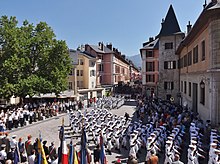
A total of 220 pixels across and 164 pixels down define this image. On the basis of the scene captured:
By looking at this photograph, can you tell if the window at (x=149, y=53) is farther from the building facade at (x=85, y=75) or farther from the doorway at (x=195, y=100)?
the doorway at (x=195, y=100)

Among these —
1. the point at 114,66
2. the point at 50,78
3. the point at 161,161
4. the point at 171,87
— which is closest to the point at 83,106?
the point at 50,78

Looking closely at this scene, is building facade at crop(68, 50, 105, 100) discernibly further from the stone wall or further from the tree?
the tree

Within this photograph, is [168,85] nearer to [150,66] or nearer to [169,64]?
[169,64]

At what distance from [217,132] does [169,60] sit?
27325 millimetres

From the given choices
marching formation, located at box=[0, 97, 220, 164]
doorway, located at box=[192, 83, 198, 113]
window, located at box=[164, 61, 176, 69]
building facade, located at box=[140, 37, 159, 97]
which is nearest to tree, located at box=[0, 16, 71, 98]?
marching formation, located at box=[0, 97, 220, 164]

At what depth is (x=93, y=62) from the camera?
5412 cm

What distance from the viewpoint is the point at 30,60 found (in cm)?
3091

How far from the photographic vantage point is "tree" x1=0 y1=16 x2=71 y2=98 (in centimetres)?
2739

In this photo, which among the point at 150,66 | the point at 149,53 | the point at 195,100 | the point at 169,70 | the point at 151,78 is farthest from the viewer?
the point at 150,66

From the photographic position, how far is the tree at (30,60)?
2739cm

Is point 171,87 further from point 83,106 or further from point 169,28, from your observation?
point 83,106

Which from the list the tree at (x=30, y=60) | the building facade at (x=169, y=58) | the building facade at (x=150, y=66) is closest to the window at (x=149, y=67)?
the building facade at (x=150, y=66)

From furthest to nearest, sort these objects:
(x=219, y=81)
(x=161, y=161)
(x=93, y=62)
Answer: (x=93, y=62), (x=219, y=81), (x=161, y=161)

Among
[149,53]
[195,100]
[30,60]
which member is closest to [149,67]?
[149,53]
